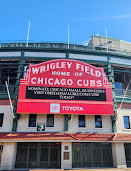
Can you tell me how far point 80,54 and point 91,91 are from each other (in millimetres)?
5128

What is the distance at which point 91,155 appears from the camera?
54.1 ft

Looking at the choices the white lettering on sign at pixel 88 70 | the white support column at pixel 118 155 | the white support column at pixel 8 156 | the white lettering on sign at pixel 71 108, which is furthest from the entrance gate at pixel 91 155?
the white lettering on sign at pixel 88 70

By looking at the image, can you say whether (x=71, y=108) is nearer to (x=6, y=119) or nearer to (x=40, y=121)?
(x=40, y=121)

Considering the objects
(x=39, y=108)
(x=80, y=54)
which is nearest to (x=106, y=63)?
(x=80, y=54)

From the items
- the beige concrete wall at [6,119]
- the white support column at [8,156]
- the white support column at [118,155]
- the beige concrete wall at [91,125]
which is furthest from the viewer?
the beige concrete wall at [91,125]

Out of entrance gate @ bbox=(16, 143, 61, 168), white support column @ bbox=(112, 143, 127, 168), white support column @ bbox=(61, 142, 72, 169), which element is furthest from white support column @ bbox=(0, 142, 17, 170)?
white support column @ bbox=(112, 143, 127, 168)

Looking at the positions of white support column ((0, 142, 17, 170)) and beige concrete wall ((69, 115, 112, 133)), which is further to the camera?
beige concrete wall ((69, 115, 112, 133))

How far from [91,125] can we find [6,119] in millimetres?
8991

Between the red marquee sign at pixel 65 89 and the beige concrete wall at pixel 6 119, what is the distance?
153 cm

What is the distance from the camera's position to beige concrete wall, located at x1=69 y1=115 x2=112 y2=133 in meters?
17.1

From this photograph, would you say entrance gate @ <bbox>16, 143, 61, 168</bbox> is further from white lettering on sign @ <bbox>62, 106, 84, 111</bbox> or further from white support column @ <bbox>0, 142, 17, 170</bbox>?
white lettering on sign @ <bbox>62, 106, 84, 111</bbox>

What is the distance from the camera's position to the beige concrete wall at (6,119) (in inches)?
649

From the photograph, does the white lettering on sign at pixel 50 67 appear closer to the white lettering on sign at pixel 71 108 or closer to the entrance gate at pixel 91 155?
the white lettering on sign at pixel 71 108

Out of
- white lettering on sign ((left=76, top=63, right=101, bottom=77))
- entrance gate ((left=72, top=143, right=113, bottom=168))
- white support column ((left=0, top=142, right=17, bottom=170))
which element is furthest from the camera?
white lettering on sign ((left=76, top=63, right=101, bottom=77))
